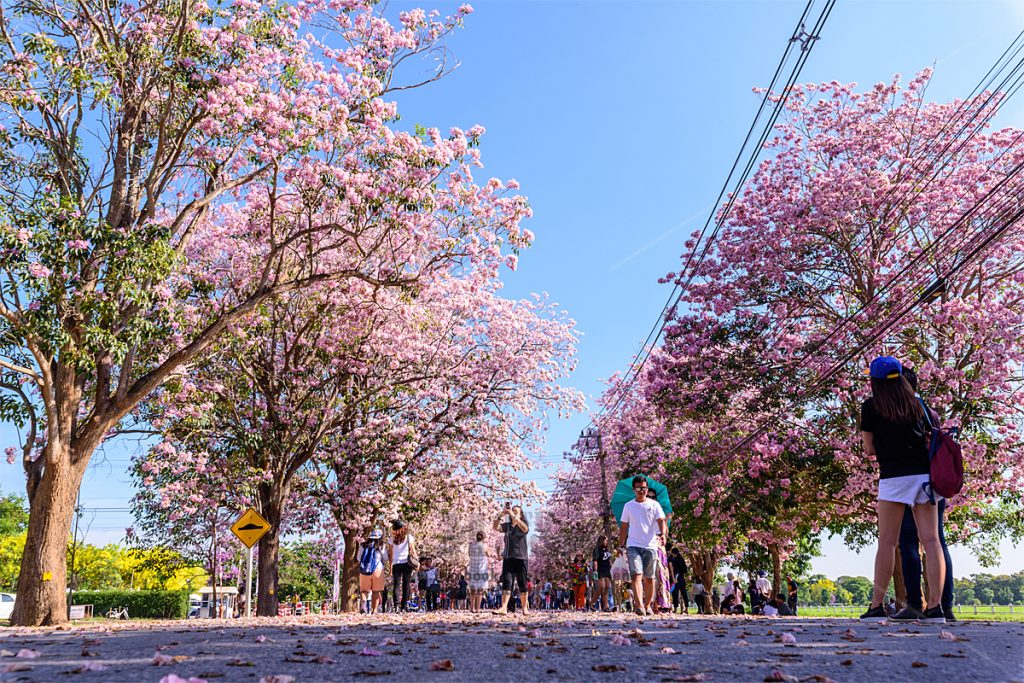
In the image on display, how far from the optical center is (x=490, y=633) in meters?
7.06

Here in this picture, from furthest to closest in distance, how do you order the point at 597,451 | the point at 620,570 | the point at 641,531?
the point at 597,451, the point at 620,570, the point at 641,531

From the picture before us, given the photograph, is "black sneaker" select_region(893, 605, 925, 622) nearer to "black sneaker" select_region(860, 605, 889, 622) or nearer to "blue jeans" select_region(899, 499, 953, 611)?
"blue jeans" select_region(899, 499, 953, 611)

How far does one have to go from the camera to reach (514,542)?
42.0 feet

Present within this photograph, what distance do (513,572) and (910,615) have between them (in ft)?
22.8

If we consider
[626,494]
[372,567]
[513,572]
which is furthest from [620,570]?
[626,494]

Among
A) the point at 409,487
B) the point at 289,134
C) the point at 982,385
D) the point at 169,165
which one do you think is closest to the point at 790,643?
the point at 289,134

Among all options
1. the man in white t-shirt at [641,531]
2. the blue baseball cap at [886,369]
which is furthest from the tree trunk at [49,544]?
the blue baseball cap at [886,369]

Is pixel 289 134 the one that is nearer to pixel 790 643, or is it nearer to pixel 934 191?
pixel 790 643

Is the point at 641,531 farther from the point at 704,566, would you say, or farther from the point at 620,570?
the point at 704,566

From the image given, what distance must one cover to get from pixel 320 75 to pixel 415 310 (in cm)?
771

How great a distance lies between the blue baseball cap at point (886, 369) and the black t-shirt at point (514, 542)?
725 centimetres

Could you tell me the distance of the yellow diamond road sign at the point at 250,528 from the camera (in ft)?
50.5

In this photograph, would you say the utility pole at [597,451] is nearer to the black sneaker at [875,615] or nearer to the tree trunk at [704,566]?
the tree trunk at [704,566]

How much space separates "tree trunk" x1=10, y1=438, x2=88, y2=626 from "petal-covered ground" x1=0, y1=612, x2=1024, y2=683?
510cm
